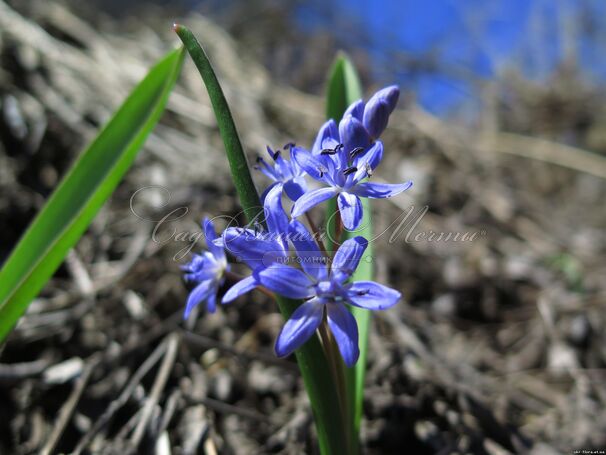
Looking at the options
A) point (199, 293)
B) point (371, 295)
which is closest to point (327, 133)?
point (371, 295)

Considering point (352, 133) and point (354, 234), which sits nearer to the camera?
point (352, 133)

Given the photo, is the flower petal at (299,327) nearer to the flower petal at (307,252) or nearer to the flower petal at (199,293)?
the flower petal at (307,252)

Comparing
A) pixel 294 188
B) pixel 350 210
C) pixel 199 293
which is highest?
pixel 294 188

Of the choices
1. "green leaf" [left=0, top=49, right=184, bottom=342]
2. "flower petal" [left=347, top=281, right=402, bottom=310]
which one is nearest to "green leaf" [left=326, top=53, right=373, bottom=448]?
"flower petal" [left=347, top=281, right=402, bottom=310]

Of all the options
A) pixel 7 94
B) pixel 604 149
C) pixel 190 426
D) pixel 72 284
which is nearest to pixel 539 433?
pixel 190 426

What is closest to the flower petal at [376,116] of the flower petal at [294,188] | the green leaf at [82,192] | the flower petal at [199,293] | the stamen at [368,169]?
the stamen at [368,169]

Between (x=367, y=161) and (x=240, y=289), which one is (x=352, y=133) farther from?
(x=240, y=289)

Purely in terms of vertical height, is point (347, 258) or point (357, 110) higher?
point (357, 110)
